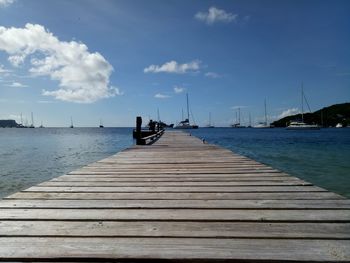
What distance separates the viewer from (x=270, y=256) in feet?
7.02

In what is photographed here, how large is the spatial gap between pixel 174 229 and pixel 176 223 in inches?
6.2

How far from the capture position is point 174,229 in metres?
2.64

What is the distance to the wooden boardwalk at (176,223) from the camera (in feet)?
7.23

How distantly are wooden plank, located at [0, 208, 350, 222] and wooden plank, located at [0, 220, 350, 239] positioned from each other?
0.41 ft

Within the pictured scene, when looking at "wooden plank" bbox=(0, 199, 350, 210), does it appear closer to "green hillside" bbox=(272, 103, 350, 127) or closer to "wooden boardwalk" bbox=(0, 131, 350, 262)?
"wooden boardwalk" bbox=(0, 131, 350, 262)

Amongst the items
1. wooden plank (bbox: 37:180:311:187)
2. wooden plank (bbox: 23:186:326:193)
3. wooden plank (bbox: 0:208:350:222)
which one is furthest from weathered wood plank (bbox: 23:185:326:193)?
wooden plank (bbox: 0:208:350:222)

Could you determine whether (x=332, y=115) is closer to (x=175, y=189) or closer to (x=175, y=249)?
(x=175, y=189)

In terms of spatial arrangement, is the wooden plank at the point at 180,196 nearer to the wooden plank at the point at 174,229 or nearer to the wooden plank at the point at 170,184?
the wooden plank at the point at 170,184

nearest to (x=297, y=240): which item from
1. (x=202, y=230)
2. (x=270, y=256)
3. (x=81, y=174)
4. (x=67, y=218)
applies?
(x=270, y=256)

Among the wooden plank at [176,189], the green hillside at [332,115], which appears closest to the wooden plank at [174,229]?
the wooden plank at [176,189]

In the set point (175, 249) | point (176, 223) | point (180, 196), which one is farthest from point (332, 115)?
point (175, 249)

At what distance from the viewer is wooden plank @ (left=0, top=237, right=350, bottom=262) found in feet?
7.02

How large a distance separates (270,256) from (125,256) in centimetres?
94

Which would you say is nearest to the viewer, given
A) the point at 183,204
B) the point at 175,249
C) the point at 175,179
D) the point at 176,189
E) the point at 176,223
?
the point at 175,249
